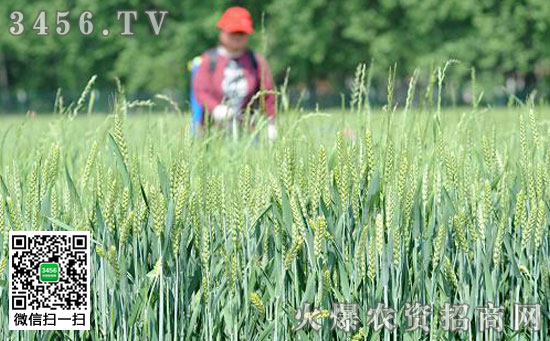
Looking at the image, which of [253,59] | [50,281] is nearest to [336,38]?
[253,59]

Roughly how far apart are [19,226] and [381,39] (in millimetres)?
26383

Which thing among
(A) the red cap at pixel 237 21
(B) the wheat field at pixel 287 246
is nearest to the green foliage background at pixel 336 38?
(A) the red cap at pixel 237 21

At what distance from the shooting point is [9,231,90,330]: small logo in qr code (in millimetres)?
1829

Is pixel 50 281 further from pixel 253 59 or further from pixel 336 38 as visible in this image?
pixel 336 38

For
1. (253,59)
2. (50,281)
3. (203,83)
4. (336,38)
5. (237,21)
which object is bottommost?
(50,281)

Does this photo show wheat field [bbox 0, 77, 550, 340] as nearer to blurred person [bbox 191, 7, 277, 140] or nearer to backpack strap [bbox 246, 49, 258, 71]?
blurred person [bbox 191, 7, 277, 140]

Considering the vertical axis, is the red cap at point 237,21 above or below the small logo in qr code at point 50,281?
above

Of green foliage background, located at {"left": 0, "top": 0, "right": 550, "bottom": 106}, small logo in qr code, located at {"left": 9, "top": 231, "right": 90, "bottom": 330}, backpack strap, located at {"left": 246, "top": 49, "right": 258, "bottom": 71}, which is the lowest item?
small logo in qr code, located at {"left": 9, "top": 231, "right": 90, "bottom": 330}

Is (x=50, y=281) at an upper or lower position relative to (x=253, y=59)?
lower

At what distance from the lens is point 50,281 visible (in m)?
1.84

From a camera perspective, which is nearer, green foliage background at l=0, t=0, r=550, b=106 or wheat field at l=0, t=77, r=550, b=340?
wheat field at l=0, t=77, r=550, b=340

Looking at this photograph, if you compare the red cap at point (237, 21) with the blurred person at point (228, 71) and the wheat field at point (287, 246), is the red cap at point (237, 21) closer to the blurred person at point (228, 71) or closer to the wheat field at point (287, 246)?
the blurred person at point (228, 71)

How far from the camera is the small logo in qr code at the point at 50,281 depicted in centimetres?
183

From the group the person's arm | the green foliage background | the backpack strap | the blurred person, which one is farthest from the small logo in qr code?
the green foliage background
